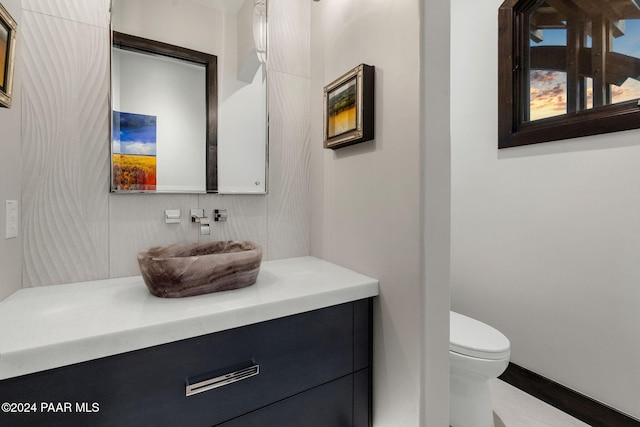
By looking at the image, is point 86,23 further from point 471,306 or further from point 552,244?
point 471,306

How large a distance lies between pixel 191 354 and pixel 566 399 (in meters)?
2.00

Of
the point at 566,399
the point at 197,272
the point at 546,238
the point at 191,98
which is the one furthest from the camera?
the point at 546,238

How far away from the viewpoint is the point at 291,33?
159 cm

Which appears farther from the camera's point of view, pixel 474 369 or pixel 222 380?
pixel 474 369

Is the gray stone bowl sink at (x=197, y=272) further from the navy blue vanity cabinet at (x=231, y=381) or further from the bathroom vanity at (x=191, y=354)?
the navy blue vanity cabinet at (x=231, y=381)

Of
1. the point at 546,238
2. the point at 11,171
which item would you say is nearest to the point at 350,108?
the point at 11,171

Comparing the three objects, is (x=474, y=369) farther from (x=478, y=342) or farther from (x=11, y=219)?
(x=11, y=219)

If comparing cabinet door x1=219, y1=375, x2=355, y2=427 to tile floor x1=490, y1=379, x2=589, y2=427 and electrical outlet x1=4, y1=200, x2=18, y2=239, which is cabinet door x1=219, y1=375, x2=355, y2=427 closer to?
electrical outlet x1=4, y1=200, x2=18, y2=239

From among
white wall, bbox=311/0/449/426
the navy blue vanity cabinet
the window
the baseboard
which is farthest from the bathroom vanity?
the window

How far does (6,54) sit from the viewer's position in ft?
2.94

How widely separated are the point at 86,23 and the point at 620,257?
2.60 metres

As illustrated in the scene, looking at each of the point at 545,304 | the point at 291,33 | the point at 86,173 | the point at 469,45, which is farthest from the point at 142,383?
the point at 469,45

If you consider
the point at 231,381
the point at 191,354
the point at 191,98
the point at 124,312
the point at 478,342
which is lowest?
the point at 478,342

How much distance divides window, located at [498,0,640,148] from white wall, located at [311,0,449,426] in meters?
1.16
